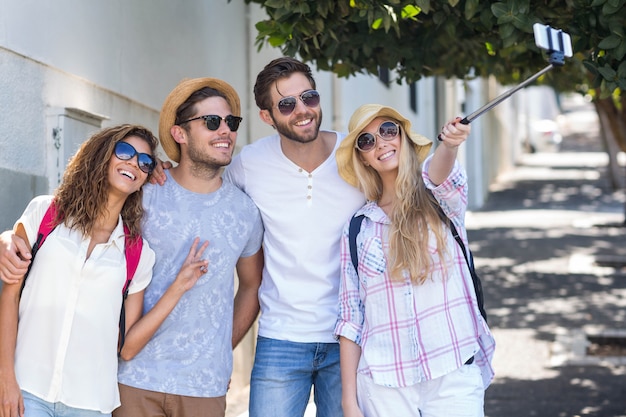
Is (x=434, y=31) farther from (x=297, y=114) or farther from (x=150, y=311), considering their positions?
(x=150, y=311)

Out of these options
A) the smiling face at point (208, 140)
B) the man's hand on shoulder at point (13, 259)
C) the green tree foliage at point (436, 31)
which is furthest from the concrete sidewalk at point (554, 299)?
the man's hand on shoulder at point (13, 259)

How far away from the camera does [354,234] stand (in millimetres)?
4023

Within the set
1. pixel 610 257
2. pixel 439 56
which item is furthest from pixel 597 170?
pixel 439 56

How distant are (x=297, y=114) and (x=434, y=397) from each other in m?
1.28

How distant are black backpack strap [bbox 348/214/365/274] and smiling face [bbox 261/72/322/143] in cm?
43

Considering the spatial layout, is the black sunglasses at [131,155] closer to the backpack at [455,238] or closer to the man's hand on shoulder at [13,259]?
the man's hand on shoulder at [13,259]

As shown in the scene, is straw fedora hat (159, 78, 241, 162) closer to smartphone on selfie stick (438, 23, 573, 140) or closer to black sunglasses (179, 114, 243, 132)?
black sunglasses (179, 114, 243, 132)

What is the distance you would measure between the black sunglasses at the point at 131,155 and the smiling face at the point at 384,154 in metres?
0.86

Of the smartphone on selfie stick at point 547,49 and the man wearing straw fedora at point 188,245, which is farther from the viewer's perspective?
the man wearing straw fedora at point 188,245

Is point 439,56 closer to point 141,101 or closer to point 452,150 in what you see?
point 141,101

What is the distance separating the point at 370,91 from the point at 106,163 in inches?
401

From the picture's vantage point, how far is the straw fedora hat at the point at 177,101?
13.7 feet

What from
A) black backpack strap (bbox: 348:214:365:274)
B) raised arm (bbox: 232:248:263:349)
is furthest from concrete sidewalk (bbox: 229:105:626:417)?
black backpack strap (bbox: 348:214:365:274)

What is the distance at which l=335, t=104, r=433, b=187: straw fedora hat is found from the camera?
4.06m
